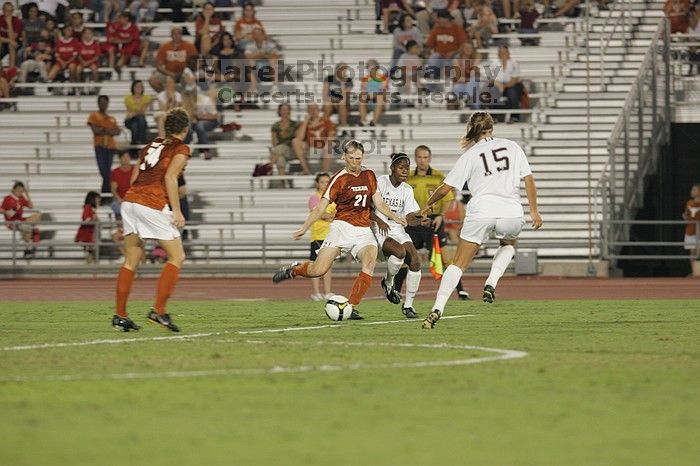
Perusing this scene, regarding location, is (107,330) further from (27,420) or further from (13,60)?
(13,60)

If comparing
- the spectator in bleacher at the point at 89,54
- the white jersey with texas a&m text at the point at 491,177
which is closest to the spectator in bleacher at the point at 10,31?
the spectator in bleacher at the point at 89,54

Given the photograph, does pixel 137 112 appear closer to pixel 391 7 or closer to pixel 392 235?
pixel 391 7

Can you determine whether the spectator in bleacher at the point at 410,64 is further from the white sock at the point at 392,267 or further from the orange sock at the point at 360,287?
the orange sock at the point at 360,287

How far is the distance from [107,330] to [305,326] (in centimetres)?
190

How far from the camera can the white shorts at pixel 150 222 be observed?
516 inches

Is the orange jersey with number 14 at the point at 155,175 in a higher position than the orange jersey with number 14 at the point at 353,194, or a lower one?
higher

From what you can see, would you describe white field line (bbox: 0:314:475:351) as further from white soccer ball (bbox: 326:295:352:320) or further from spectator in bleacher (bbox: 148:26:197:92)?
spectator in bleacher (bbox: 148:26:197:92)

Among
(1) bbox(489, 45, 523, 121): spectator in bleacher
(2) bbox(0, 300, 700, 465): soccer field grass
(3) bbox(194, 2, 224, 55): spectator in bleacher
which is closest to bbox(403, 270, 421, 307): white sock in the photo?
(2) bbox(0, 300, 700, 465): soccer field grass

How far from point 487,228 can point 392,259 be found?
3.07 metres

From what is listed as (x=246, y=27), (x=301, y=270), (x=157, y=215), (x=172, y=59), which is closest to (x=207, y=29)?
(x=246, y=27)

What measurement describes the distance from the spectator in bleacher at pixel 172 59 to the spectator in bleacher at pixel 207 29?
27cm

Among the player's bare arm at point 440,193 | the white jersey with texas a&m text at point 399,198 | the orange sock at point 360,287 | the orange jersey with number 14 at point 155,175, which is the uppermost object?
the orange jersey with number 14 at point 155,175

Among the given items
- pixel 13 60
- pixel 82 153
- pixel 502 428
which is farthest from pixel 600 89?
pixel 502 428

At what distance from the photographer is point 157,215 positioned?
13.1 meters
